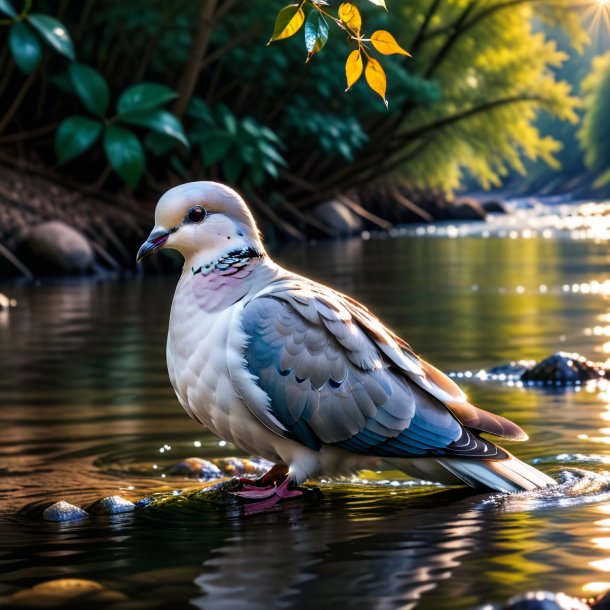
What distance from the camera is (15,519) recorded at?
446 cm

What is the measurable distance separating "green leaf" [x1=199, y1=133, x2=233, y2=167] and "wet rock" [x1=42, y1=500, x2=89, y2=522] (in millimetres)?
11599

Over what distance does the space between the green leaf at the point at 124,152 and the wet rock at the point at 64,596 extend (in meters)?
10.4

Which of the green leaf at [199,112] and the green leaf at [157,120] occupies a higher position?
the green leaf at [199,112]

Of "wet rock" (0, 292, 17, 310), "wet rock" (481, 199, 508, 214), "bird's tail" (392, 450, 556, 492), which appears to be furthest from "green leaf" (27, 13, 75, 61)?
"wet rock" (481, 199, 508, 214)

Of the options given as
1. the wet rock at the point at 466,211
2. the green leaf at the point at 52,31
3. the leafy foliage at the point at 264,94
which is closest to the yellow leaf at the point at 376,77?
the leafy foliage at the point at 264,94

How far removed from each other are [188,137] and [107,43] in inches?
57.5

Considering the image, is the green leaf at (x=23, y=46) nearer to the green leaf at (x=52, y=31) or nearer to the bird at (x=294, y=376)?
the green leaf at (x=52, y=31)

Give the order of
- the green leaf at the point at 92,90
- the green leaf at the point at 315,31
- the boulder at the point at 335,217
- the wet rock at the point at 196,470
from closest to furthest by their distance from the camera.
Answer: the green leaf at the point at 315,31 → the wet rock at the point at 196,470 → the green leaf at the point at 92,90 → the boulder at the point at 335,217

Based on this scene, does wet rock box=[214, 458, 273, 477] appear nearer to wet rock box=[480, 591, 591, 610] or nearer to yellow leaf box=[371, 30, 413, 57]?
wet rock box=[480, 591, 591, 610]

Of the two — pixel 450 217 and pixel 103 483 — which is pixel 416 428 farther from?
pixel 450 217

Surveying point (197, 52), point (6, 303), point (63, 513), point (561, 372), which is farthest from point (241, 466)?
point (197, 52)

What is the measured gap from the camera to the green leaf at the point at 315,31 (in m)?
2.89

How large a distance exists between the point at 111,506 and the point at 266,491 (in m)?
0.50

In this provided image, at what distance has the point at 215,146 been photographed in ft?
53.2
